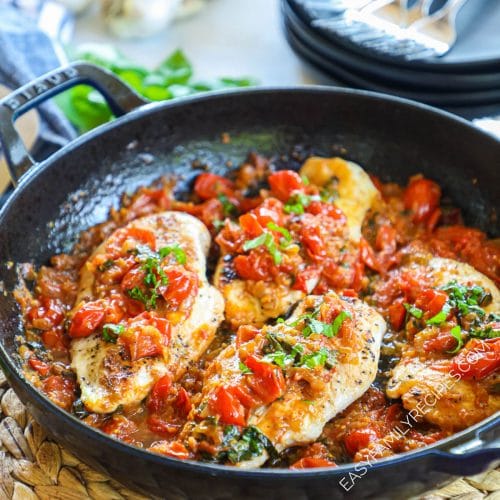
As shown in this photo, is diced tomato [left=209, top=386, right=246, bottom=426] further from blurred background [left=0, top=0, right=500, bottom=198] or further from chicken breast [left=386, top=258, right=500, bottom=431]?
blurred background [left=0, top=0, right=500, bottom=198]

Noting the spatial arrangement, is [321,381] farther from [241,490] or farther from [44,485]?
[44,485]

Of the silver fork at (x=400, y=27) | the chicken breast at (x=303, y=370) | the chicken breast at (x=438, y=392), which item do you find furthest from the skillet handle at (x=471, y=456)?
the silver fork at (x=400, y=27)

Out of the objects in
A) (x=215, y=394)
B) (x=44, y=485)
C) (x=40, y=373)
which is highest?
(x=215, y=394)

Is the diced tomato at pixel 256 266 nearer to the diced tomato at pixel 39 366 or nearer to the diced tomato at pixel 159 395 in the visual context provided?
the diced tomato at pixel 159 395

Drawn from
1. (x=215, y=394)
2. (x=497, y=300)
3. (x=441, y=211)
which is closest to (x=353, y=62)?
(x=441, y=211)

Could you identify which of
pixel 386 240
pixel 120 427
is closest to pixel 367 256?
pixel 386 240

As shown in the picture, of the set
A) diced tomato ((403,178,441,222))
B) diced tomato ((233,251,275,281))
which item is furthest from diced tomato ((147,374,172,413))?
diced tomato ((403,178,441,222))
